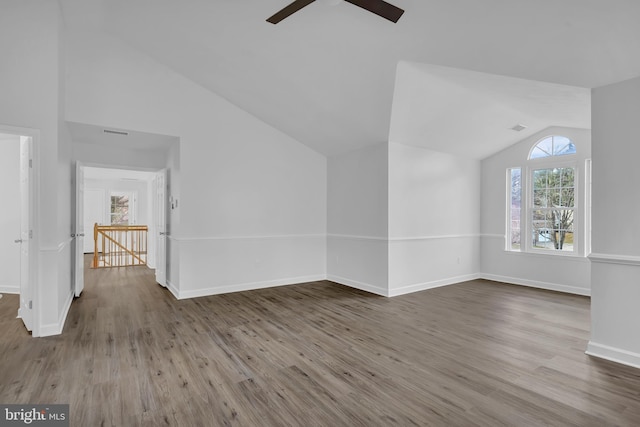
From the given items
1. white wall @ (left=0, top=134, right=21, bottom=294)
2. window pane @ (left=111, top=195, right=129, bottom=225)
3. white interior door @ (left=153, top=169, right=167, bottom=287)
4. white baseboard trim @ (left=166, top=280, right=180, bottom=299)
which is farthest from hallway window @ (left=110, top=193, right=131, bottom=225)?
white baseboard trim @ (left=166, top=280, right=180, bottom=299)

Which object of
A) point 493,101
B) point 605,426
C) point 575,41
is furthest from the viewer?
point 493,101

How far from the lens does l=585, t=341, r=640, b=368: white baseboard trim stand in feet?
9.13

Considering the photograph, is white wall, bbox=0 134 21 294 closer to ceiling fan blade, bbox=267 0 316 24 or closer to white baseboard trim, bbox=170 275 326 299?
white baseboard trim, bbox=170 275 326 299

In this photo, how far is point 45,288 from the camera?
11.5 feet

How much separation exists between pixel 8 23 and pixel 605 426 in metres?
5.89

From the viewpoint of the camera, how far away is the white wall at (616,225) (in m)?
2.79

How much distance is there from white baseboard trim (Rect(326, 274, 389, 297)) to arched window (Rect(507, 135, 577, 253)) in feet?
9.84

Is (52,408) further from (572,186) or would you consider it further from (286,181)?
(572,186)

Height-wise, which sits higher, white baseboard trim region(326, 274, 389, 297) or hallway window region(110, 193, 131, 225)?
hallway window region(110, 193, 131, 225)

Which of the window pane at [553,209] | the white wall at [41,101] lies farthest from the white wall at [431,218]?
the white wall at [41,101]

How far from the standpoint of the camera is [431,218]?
5.83 meters

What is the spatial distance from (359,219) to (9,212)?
5.48 m

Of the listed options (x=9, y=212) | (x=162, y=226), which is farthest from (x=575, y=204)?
(x=9, y=212)

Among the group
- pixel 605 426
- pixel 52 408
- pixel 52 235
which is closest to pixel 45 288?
pixel 52 235
